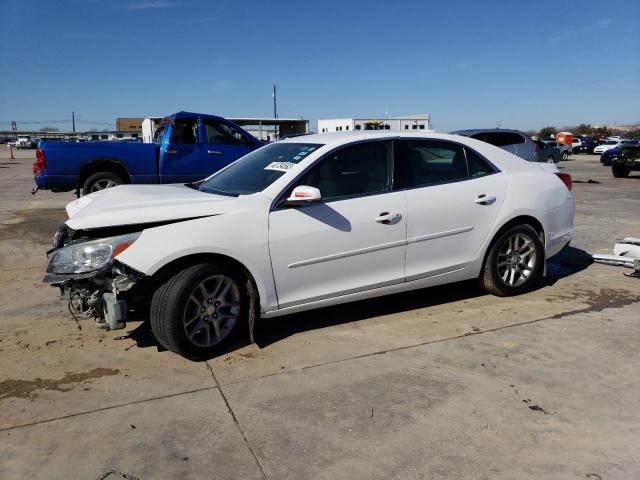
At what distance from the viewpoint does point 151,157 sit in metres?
9.81

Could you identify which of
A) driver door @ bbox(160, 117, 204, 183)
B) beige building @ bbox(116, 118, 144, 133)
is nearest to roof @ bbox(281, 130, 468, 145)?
driver door @ bbox(160, 117, 204, 183)

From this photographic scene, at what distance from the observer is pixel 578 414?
314cm

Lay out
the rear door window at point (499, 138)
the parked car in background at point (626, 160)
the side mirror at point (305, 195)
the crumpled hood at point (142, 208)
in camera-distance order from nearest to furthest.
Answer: the crumpled hood at point (142, 208), the side mirror at point (305, 195), the rear door window at point (499, 138), the parked car in background at point (626, 160)

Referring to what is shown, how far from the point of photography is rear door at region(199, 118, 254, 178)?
1022 centimetres

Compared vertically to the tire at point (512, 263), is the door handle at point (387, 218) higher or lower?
higher

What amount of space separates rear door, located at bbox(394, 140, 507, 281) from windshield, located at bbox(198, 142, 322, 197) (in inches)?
34.5

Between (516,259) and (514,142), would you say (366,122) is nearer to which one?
(514,142)

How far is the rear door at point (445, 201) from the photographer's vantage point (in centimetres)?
456

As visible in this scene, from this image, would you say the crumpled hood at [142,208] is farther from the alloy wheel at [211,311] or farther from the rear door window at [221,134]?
the rear door window at [221,134]

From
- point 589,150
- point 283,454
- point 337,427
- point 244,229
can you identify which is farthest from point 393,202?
point 589,150

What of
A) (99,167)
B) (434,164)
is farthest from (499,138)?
(434,164)

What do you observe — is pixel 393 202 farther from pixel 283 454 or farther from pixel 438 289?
pixel 283 454

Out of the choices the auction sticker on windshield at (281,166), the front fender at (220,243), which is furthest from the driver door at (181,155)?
the front fender at (220,243)

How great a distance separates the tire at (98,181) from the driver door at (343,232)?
6.30 meters
